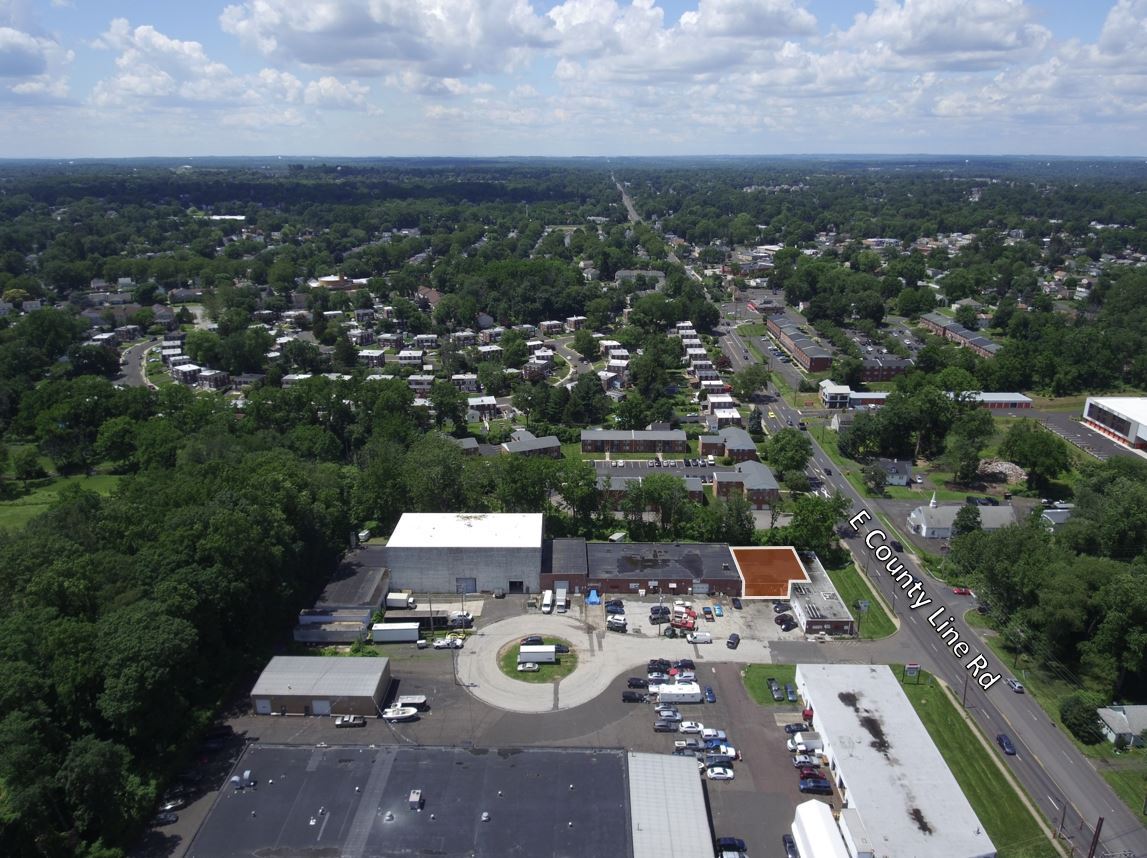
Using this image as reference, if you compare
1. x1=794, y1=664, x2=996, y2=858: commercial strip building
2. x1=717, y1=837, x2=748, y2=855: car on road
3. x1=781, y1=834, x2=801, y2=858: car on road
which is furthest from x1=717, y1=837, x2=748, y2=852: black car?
x1=794, y1=664, x2=996, y2=858: commercial strip building

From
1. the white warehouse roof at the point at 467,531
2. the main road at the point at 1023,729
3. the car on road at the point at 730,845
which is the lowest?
the main road at the point at 1023,729

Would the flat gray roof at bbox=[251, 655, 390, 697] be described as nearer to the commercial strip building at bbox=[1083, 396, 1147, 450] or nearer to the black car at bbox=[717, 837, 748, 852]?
the black car at bbox=[717, 837, 748, 852]

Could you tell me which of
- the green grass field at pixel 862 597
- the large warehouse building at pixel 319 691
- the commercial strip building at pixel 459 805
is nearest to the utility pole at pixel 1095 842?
the commercial strip building at pixel 459 805

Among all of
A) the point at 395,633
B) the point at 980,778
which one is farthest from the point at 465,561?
the point at 980,778

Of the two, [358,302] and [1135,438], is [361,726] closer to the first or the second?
[1135,438]

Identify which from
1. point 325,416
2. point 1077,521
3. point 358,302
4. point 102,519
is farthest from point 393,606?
point 358,302

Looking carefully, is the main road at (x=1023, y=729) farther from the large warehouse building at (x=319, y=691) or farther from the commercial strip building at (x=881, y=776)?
the large warehouse building at (x=319, y=691)

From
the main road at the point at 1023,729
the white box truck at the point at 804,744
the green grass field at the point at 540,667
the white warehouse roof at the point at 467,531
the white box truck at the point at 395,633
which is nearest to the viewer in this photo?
the main road at the point at 1023,729
